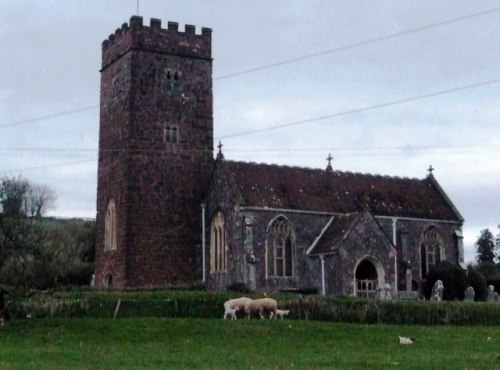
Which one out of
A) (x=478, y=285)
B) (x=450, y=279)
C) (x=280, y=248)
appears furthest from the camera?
(x=478, y=285)

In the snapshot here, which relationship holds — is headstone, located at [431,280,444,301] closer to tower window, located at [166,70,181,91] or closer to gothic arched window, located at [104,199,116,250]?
gothic arched window, located at [104,199,116,250]

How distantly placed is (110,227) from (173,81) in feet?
31.8

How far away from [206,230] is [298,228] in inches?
220

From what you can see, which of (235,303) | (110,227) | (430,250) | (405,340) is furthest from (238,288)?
(405,340)

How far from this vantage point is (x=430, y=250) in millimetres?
53906

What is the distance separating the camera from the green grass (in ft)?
63.0

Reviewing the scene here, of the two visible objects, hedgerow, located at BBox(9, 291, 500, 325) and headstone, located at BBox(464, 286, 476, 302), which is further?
headstone, located at BBox(464, 286, 476, 302)

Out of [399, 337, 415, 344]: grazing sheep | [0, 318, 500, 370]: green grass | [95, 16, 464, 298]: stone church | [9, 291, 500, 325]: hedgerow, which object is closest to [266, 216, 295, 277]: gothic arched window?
[95, 16, 464, 298]: stone church

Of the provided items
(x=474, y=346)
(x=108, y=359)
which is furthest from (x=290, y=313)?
(x=108, y=359)

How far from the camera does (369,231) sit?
154 feet

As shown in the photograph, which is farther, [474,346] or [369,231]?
[369,231]

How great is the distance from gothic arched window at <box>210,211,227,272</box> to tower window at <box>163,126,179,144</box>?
17.3 feet

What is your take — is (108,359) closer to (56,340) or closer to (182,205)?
Result: (56,340)

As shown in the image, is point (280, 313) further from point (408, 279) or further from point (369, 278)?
point (408, 279)
